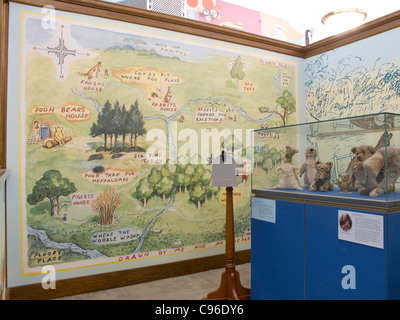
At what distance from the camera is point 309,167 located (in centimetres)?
226

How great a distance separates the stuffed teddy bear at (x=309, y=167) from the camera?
2.22 metres

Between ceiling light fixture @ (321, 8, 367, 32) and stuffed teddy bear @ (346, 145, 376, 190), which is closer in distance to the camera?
stuffed teddy bear @ (346, 145, 376, 190)

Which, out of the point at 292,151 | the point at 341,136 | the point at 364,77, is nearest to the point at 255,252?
the point at 292,151

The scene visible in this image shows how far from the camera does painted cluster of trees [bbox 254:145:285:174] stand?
244cm

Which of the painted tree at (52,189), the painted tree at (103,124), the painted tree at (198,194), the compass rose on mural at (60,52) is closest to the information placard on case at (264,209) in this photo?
the painted tree at (198,194)

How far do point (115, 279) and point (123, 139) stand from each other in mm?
1365

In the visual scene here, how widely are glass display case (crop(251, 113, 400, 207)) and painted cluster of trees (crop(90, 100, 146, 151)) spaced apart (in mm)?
1268

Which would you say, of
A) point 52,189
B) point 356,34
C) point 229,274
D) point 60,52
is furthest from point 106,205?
point 356,34

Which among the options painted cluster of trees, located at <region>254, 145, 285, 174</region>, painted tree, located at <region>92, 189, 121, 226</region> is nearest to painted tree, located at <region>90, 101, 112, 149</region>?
painted tree, located at <region>92, 189, 121, 226</region>

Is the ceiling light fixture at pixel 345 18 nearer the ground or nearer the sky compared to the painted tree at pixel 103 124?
nearer the sky

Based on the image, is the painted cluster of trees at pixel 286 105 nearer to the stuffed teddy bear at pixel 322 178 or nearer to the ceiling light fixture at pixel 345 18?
the ceiling light fixture at pixel 345 18

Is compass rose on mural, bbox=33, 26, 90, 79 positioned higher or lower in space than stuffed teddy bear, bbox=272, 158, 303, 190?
higher

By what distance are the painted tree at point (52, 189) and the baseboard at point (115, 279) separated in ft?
2.16

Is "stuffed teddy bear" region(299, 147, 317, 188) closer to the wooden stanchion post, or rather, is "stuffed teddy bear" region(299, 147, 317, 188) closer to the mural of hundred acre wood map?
the wooden stanchion post
